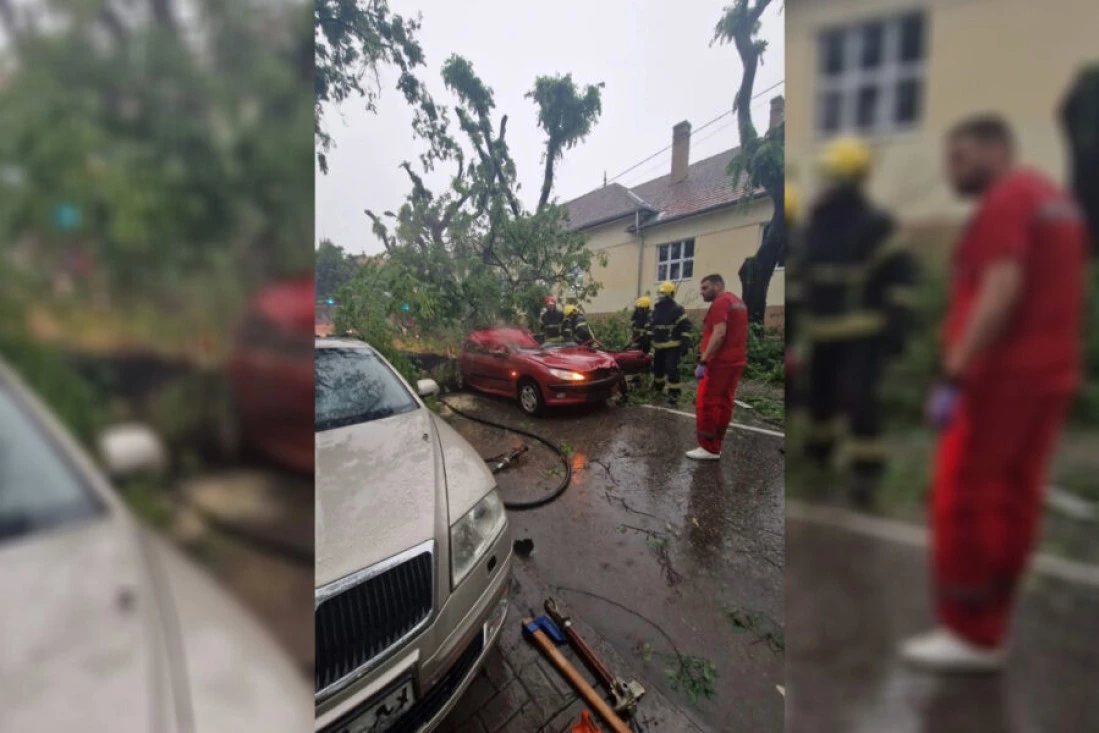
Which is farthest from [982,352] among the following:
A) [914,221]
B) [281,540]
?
[281,540]

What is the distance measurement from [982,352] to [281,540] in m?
1.14

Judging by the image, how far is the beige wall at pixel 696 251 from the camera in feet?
3.84

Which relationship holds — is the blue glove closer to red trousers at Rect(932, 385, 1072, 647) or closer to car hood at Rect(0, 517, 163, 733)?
red trousers at Rect(932, 385, 1072, 647)

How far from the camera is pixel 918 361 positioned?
505 mm

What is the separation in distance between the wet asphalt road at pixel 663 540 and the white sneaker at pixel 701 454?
32 mm

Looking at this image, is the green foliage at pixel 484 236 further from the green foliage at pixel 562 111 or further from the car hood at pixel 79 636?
the car hood at pixel 79 636

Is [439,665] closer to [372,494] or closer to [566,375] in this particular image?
[372,494]

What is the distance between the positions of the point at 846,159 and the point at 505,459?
4.90 ft

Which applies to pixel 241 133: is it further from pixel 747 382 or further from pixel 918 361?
pixel 747 382

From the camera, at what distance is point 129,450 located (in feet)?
2.22

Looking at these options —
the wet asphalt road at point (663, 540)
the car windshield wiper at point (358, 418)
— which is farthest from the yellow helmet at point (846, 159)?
the car windshield wiper at point (358, 418)

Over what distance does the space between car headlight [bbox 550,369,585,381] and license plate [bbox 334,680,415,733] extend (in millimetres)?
1170

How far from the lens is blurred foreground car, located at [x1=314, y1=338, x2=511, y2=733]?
0.87 metres

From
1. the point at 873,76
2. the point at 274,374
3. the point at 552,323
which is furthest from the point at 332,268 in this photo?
the point at 873,76
